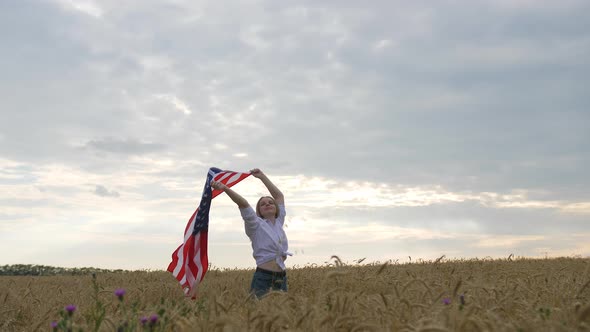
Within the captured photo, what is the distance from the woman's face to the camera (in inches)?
347

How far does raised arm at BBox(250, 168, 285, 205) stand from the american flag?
93cm

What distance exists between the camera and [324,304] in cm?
471

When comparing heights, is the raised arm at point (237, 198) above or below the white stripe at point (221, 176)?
below

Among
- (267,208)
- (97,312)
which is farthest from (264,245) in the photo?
(97,312)

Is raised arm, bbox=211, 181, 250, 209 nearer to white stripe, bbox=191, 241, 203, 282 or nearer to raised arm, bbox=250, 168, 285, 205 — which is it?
raised arm, bbox=250, 168, 285, 205

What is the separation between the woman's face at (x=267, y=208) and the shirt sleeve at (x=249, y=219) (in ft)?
1.40

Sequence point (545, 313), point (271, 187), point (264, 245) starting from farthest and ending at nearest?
point (271, 187) → point (264, 245) → point (545, 313)

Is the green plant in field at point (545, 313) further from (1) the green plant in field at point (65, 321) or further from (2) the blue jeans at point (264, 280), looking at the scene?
(2) the blue jeans at point (264, 280)

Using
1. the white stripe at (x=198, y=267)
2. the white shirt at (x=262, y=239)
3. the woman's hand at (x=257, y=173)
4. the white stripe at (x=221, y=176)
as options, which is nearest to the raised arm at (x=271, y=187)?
the woman's hand at (x=257, y=173)

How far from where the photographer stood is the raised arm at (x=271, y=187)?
9477 mm

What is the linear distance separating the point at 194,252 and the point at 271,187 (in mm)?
1779

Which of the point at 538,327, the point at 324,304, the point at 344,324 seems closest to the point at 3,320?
the point at 324,304

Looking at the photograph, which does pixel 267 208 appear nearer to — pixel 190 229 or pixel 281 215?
pixel 281 215

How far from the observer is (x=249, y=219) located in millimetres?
8281
